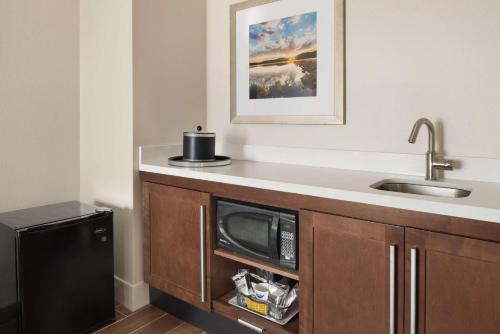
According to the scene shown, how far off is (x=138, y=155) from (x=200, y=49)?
854 mm

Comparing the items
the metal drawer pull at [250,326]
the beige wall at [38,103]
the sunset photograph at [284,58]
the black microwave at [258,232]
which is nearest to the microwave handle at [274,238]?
the black microwave at [258,232]

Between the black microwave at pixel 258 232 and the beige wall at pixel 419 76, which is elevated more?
the beige wall at pixel 419 76

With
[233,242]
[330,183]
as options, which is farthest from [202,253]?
[330,183]

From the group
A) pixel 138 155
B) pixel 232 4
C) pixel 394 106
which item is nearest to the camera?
pixel 394 106

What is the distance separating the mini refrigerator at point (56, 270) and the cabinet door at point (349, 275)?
1136mm

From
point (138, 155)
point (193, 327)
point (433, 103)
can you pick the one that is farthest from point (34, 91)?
point (433, 103)

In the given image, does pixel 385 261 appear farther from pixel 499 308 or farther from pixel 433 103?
pixel 433 103

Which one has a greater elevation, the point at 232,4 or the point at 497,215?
the point at 232,4

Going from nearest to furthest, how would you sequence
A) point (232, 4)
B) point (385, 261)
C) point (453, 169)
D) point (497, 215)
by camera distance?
point (497, 215), point (385, 261), point (453, 169), point (232, 4)

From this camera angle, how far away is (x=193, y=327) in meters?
2.13

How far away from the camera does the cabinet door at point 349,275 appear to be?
135 cm

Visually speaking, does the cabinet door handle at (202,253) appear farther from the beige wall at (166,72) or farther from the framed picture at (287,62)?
the framed picture at (287,62)

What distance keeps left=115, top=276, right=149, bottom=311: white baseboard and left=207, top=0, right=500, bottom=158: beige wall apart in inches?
50.2

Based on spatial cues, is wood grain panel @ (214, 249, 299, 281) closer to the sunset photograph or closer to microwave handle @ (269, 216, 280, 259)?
microwave handle @ (269, 216, 280, 259)
